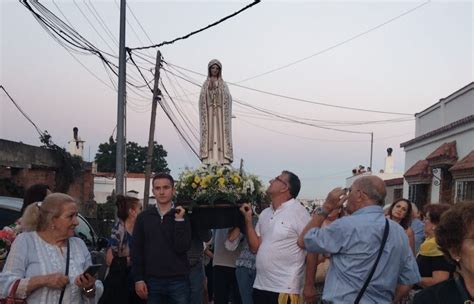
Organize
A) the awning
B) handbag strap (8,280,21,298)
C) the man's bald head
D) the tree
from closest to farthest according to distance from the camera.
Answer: handbag strap (8,280,21,298) < the man's bald head < the awning < the tree

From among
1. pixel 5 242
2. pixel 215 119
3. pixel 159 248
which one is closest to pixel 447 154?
pixel 215 119

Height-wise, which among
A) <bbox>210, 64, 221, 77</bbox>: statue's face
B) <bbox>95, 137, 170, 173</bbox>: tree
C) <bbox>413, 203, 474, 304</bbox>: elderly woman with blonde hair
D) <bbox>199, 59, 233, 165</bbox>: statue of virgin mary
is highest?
<bbox>210, 64, 221, 77</bbox>: statue's face

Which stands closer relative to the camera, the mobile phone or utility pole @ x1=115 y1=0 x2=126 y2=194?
the mobile phone

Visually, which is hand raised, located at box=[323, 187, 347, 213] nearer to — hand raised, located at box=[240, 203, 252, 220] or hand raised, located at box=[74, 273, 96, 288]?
hand raised, located at box=[240, 203, 252, 220]

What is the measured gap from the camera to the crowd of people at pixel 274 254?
11.9 ft

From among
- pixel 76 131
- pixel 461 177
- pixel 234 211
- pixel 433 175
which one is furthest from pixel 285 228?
pixel 76 131

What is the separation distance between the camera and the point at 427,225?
5.37m

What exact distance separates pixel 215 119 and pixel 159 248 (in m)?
2.64

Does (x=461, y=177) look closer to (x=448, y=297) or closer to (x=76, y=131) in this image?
(x=448, y=297)

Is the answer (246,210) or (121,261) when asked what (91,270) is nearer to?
(246,210)

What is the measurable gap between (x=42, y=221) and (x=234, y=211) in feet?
6.48

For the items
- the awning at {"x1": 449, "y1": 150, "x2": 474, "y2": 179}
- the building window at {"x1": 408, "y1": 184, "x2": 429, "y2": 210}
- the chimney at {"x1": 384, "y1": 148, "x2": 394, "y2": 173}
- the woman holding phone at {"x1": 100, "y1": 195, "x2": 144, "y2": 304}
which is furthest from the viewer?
the chimney at {"x1": 384, "y1": 148, "x2": 394, "y2": 173}

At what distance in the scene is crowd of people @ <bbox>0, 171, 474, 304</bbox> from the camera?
3633 mm

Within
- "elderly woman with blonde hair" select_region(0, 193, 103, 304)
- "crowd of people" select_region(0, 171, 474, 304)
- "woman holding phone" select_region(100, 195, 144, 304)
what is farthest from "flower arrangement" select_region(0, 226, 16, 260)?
"woman holding phone" select_region(100, 195, 144, 304)
